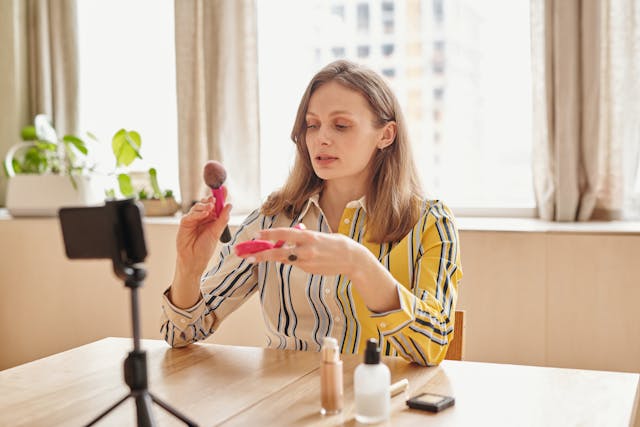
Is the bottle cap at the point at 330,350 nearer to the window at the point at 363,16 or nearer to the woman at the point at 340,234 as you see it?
the woman at the point at 340,234

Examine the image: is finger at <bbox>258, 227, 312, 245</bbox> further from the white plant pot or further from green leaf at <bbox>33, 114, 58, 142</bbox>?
green leaf at <bbox>33, 114, 58, 142</bbox>

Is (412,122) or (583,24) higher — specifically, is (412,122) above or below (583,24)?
below

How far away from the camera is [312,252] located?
1.26 m

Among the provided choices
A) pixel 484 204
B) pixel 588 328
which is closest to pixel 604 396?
pixel 588 328

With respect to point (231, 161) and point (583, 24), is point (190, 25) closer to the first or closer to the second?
point (231, 161)

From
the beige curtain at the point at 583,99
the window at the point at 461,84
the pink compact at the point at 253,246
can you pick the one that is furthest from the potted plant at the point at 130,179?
A: the pink compact at the point at 253,246

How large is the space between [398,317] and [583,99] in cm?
151

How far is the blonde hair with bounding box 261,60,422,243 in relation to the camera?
180 cm

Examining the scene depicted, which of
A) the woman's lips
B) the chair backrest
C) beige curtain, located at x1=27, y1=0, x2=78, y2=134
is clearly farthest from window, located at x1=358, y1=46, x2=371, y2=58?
the chair backrest

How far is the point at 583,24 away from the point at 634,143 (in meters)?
0.43

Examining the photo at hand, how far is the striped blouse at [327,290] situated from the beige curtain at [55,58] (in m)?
1.98

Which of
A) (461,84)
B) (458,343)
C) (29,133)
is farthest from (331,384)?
(29,133)

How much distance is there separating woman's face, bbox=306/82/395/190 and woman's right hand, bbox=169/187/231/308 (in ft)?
1.08

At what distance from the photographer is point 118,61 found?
142 inches
